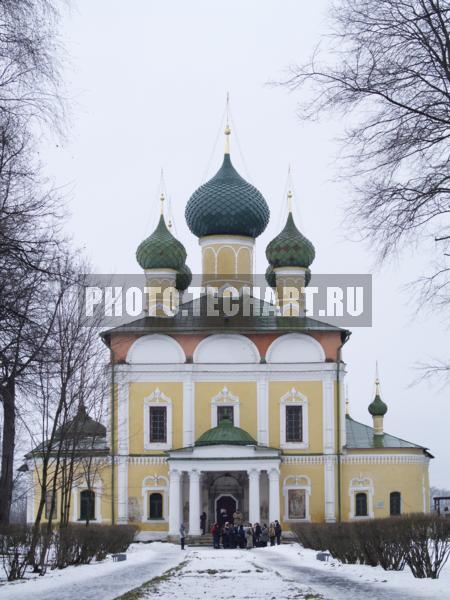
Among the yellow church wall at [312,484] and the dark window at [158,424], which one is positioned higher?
the dark window at [158,424]

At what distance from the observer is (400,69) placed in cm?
1105

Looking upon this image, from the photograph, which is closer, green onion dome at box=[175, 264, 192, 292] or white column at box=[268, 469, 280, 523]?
white column at box=[268, 469, 280, 523]

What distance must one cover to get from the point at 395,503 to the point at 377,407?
486 cm

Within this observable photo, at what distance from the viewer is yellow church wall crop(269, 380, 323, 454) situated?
40844mm

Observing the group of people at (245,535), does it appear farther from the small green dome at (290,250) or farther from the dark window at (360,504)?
the small green dome at (290,250)

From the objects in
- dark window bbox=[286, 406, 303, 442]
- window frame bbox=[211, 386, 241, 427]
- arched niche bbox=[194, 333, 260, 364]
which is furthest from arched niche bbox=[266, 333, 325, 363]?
window frame bbox=[211, 386, 241, 427]

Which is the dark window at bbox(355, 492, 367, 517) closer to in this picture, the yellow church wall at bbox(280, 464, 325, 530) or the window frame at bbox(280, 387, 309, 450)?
the yellow church wall at bbox(280, 464, 325, 530)

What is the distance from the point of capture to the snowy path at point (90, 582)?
14.9m

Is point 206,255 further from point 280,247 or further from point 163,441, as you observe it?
A: point 163,441

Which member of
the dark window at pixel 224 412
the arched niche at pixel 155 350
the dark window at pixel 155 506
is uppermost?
the arched niche at pixel 155 350

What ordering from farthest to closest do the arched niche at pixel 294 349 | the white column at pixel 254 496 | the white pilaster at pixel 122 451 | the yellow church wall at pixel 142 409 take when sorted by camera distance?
the arched niche at pixel 294 349 → the yellow church wall at pixel 142 409 → the white pilaster at pixel 122 451 → the white column at pixel 254 496

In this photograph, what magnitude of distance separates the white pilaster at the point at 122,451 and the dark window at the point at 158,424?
98 cm

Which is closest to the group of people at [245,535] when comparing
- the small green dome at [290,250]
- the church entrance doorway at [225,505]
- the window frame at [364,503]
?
the church entrance doorway at [225,505]

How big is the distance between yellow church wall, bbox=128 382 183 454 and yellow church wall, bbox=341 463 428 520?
21.0ft
